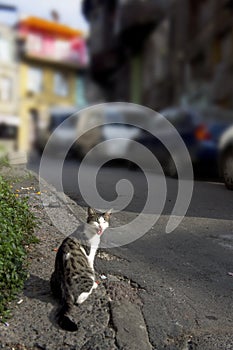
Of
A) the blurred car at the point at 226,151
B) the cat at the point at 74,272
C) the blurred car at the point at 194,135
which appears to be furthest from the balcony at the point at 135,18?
the cat at the point at 74,272

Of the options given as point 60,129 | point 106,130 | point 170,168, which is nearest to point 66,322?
point 60,129

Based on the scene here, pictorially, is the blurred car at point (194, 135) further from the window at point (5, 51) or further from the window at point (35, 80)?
the window at point (5, 51)

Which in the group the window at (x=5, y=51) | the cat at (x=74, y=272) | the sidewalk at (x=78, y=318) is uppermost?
the window at (x=5, y=51)

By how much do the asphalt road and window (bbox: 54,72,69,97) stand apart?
0.93 metres

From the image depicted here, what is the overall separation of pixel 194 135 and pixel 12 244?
5036 millimetres

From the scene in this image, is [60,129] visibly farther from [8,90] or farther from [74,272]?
[74,272]

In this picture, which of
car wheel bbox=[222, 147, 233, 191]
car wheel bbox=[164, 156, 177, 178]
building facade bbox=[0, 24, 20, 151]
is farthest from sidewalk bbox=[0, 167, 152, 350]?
car wheel bbox=[222, 147, 233, 191]

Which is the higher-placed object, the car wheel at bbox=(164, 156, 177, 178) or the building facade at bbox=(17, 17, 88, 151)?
the building facade at bbox=(17, 17, 88, 151)

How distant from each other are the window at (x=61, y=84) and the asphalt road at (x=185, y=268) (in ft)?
3.06

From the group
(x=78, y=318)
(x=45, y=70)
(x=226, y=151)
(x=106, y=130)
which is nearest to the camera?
(x=78, y=318)

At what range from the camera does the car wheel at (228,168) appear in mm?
6945

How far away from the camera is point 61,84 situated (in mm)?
4578

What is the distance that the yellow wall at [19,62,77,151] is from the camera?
4.36m

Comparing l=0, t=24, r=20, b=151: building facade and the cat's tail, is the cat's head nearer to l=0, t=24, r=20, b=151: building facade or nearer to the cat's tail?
the cat's tail
